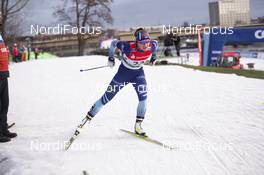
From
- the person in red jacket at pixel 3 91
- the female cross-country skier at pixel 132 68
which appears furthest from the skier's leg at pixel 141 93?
the person in red jacket at pixel 3 91

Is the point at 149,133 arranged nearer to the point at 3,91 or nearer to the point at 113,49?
the point at 113,49

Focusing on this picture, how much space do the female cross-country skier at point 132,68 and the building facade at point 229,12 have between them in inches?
1189

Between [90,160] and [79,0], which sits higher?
[79,0]

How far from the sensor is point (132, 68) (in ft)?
18.2

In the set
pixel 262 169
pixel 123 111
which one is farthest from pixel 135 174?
pixel 123 111

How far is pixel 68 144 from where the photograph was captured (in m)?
5.20

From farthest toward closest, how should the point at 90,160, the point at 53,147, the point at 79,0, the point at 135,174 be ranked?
the point at 79,0
the point at 53,147
the point at 90,160
the point at 135,174

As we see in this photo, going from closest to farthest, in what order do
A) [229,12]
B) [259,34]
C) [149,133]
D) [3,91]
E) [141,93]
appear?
[141,93]
[3,91]
[149,133]
[259,34]
[229,12]

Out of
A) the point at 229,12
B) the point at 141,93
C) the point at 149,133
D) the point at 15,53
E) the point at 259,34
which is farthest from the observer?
the point at 229,12

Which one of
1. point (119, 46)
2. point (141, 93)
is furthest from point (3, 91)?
point (141, 93)

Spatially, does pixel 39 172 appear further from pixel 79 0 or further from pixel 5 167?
pixel 79 0

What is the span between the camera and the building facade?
108 feet

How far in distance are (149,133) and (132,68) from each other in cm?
126

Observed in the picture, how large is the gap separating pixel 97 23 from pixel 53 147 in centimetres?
3258
